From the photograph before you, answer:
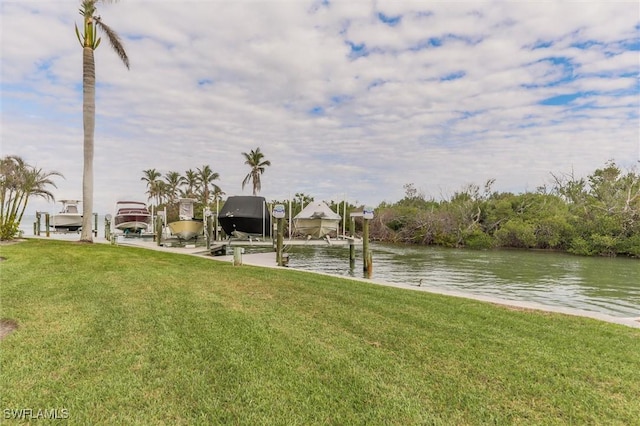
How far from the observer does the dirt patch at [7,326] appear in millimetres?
4070

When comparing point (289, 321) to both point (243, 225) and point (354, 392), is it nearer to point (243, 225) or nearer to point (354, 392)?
point (354, 392)

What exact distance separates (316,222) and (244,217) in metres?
3.58

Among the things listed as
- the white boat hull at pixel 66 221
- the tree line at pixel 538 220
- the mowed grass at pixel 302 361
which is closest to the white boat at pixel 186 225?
the white boat hull at pixel 66 221

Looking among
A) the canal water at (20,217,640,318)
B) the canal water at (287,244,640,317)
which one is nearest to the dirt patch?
the canal water at (20,217,640,318)

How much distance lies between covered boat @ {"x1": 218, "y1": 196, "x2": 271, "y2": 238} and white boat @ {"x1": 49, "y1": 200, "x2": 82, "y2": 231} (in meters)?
16.9

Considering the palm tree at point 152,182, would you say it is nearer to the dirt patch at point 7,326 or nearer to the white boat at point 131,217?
the white boat at point 131,217

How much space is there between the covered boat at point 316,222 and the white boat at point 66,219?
19209 mm

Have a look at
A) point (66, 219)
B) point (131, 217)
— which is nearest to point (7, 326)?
point (131, 217)

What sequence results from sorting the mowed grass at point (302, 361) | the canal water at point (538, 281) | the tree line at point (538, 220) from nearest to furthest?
the mowed grass at point (302, 361) < the canal water at point (538, 281) < the tree line at point (538, 220)

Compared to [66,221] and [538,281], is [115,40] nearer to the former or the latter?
[66,221]

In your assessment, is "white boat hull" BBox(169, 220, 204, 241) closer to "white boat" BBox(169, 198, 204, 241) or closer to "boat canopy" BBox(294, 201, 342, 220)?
"white boat" BBox(169, 198, 204, 241)

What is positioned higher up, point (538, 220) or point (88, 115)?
point (88, 115)

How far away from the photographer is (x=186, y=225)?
1966 cm

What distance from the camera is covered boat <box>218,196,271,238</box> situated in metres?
16.6
